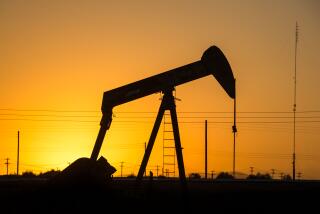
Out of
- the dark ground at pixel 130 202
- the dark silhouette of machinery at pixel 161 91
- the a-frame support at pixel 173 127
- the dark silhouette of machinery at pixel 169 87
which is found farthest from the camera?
the dark silhouette of machinery at pixel 169 87

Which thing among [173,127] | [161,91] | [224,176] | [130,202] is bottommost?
[224,176]

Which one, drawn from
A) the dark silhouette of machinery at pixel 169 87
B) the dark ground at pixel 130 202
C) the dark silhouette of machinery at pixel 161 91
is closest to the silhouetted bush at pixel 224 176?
the dark ground at pixel 130 202

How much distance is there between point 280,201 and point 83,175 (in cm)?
523

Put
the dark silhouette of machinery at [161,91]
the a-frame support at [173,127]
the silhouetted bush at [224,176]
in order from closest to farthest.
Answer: the a-frame support at [173,127] < the dark silhouette of machinery at [161,91] < the silhouetted bush at [224,176]

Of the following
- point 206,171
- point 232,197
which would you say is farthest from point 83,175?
point 206,171

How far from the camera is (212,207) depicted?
685 inches

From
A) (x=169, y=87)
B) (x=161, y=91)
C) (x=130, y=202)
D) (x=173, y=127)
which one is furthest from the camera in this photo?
(x=161, y=91)

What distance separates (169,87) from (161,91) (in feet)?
1.01

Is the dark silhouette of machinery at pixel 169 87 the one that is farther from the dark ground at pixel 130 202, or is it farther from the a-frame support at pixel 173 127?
the dark ground at pixel 130 202

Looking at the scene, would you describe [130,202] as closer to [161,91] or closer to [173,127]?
[173,127]

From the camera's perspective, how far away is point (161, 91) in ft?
65.9

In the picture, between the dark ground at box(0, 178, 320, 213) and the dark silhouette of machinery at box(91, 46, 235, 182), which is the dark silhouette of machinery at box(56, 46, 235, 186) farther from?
the dark ground at box(0, 178, 320, 213)

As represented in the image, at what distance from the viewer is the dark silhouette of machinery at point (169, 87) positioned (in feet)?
65.1

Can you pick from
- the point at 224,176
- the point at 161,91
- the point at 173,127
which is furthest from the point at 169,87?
the point at 224,176
